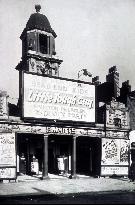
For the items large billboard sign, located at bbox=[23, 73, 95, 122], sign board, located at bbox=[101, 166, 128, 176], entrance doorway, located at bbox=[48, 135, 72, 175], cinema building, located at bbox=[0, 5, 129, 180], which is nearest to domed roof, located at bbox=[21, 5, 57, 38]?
cinema building, located at bbox=[0, 5, 129, 180]

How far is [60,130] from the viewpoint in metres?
23.9

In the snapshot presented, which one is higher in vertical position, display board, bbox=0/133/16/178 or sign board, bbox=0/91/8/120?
sign board, bbox=0/91/8/120

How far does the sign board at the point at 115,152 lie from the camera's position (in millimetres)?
25188

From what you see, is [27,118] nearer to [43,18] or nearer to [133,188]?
[133,188]

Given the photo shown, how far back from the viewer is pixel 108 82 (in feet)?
114

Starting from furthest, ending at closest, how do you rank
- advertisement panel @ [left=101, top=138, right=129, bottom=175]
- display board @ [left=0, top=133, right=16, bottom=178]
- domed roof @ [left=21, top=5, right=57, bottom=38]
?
domed roof @ [left=21, top=5, right=57, bottom=38] < advertisement panel @ [left=101, top=138, right=129, bottom=175] < display board @ [left=0, top=133, right=16, bottom=178]

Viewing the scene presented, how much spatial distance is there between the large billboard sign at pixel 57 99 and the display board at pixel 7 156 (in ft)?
6.75

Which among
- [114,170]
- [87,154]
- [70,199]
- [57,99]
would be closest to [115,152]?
[114,170]

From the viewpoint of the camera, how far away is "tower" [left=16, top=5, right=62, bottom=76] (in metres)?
32.7

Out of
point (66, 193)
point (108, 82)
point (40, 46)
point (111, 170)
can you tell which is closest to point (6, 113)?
point (66, 193)

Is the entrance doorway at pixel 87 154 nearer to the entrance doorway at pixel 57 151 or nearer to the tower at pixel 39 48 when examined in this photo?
the entrance doorway at pixel 57 151

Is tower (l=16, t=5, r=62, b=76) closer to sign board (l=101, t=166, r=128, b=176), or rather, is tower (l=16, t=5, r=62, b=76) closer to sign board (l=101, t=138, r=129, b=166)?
sign board (l=101, t=138, r=129, b=166)

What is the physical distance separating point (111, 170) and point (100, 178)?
4.28 feet

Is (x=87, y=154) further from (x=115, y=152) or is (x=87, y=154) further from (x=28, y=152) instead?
(x=28, y=152)
